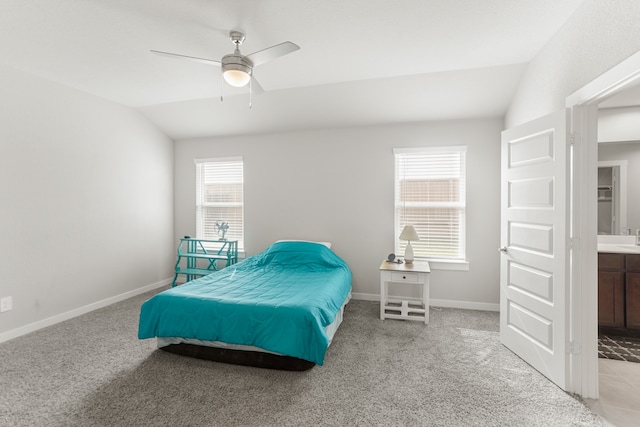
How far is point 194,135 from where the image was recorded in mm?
4852

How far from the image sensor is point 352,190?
166 inches

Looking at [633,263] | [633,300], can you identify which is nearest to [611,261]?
[633,263]

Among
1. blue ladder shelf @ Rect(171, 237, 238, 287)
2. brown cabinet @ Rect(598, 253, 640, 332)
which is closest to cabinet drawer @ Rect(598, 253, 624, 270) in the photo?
brown cabinet @ Rect(598, 253, 640, 332)

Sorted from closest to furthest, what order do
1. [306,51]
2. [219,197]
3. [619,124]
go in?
[306,51], [619,124], [219,197]

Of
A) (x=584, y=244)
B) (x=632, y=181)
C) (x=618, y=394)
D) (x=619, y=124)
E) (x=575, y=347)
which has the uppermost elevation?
(x=619, y=124)

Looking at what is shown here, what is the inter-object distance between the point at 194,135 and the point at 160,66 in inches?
74.8

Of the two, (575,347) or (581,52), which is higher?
(581,52)

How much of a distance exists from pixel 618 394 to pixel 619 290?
4.59ft

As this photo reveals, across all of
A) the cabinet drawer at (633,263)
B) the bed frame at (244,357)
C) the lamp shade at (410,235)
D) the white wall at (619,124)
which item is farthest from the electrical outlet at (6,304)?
the white wall at (619,124)

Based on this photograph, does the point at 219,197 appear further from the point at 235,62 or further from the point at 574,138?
the point at 574,138

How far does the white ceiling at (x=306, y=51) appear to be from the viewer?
2139 millimetres

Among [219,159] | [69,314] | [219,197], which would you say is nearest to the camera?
[69,314]

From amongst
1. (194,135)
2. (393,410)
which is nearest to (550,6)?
(393,410)

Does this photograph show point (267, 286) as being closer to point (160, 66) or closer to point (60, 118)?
point (160, 66)
